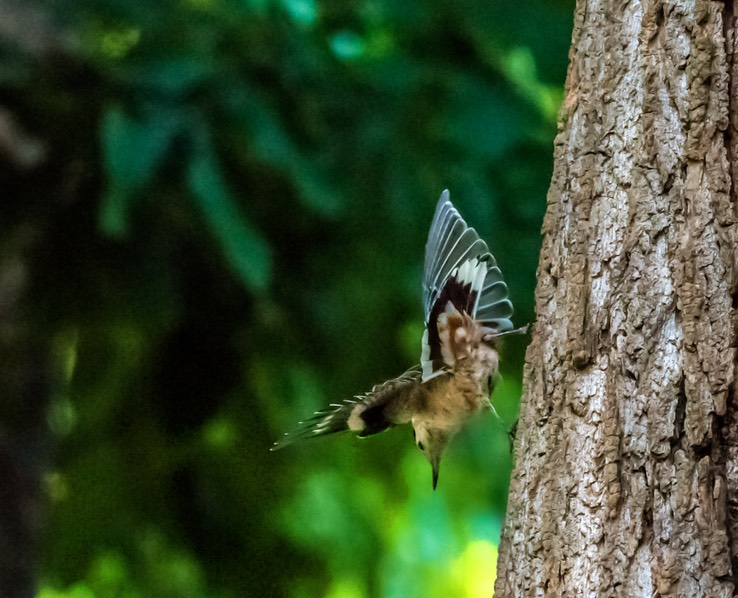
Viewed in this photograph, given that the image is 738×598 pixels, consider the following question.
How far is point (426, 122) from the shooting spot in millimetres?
1325

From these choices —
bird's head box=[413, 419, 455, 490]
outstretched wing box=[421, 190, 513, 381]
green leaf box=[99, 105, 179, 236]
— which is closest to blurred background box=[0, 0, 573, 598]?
green leaf box=[99, 105, 179, 236]

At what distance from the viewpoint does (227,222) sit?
1.32 m

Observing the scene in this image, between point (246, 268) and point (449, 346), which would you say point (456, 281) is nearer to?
point (449, 346)

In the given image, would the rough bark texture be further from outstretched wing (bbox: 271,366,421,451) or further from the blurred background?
the blurred background

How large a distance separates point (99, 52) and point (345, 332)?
0.56m

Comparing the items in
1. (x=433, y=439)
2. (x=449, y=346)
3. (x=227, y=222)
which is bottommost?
(x=433, y=439)

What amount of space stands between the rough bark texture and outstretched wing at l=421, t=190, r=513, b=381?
17cm

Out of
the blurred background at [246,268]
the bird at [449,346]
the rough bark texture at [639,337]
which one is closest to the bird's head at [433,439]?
the bird at [449,346]

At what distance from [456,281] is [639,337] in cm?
29

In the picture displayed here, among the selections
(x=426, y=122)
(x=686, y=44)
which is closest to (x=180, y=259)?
(x=426, y=122)

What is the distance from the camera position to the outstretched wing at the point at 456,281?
952mm

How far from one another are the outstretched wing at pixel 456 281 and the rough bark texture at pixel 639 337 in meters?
0.17

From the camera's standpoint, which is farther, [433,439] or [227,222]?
[227,222]

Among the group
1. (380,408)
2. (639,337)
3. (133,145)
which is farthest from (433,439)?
Answer: (133,145)
